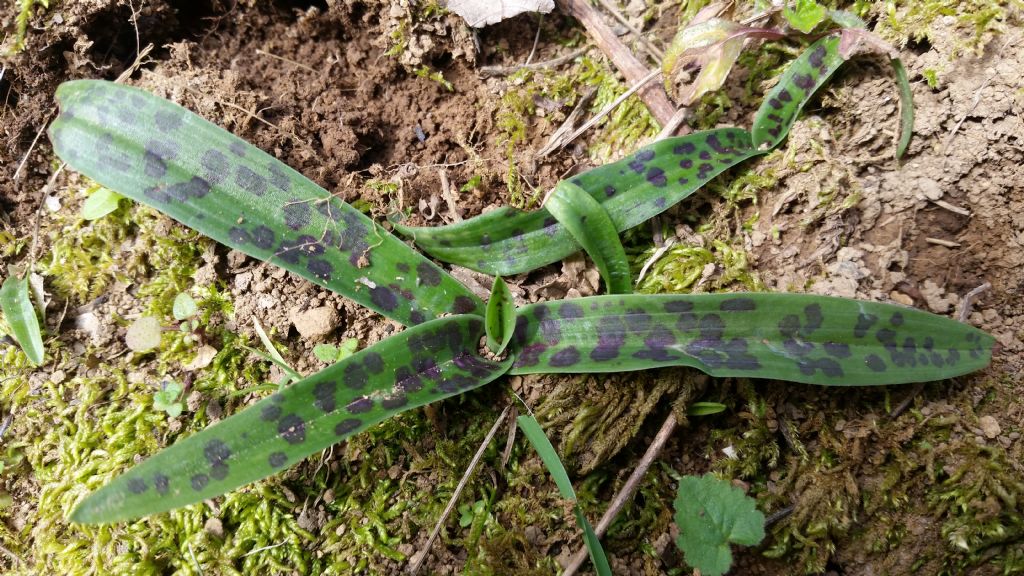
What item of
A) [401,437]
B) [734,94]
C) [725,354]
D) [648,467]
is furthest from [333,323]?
[734,94]

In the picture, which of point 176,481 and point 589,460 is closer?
point 176,481

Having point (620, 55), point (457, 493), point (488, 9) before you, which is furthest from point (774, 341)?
point (488, 9)

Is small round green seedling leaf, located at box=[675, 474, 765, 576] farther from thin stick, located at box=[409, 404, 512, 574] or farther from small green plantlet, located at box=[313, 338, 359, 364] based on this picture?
small green plantlet, located at box=[313, 338, 359, 364]

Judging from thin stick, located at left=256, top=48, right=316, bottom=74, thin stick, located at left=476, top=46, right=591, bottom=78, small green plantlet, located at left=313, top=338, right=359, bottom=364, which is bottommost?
small green plantlet, located at left=313, top=338, right=359, bottom=364

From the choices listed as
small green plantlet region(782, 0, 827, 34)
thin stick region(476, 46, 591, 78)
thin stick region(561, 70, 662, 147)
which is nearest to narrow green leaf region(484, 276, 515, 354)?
thin stick region(561, 70, 662, 147)

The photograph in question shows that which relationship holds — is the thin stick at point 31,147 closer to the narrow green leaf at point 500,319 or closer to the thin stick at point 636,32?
the narrow green leaf at point 500,319

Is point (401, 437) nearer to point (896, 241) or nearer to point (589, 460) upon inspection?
point (589, 460)

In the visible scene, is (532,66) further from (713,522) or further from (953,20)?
(713,522)
